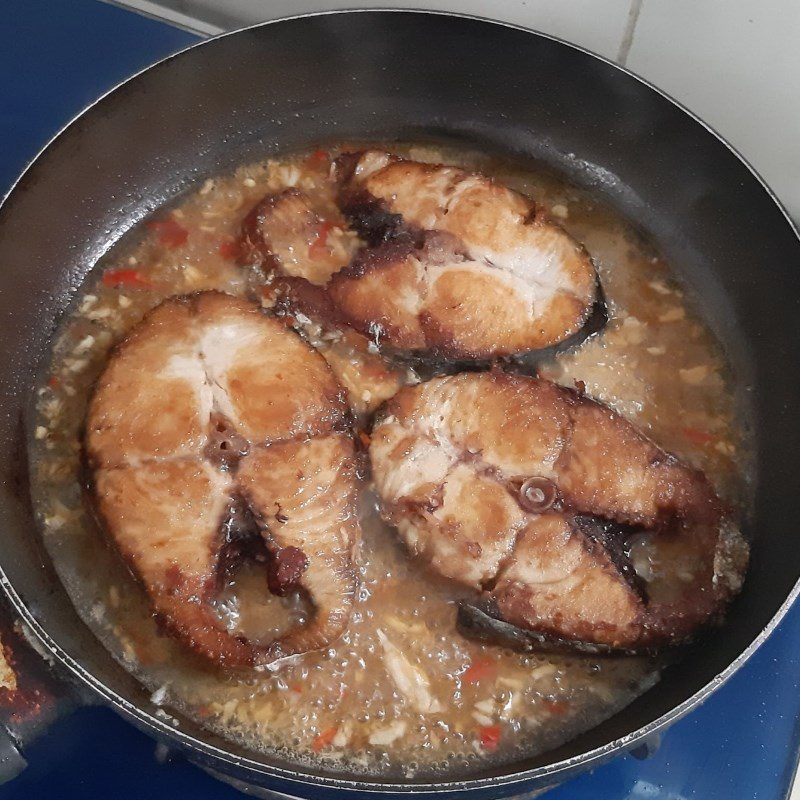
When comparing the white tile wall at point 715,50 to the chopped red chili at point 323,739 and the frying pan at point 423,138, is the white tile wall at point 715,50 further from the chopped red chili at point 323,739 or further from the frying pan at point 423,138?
the chopped red chili at point 323,739

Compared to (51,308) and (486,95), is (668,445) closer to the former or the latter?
(486,95)

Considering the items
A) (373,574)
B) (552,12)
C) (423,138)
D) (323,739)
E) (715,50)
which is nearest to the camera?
(323,739)

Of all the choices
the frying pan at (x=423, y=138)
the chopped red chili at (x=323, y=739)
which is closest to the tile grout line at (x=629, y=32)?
the frying pan at (x=423, y=138)

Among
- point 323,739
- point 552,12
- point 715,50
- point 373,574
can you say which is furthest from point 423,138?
point 323,739

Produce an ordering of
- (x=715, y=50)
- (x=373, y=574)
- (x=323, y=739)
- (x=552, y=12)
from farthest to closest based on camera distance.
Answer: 1. (x=552, y=12)
2. (x=715, y=50)
3. (x=373, y=574)
4. (x=323, y=739)

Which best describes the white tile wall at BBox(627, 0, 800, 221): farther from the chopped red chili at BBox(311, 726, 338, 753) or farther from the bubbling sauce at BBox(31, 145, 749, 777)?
the chopped red chili at BBox(311, 726, 338, 753)

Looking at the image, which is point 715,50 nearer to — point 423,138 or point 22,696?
point 423,138
